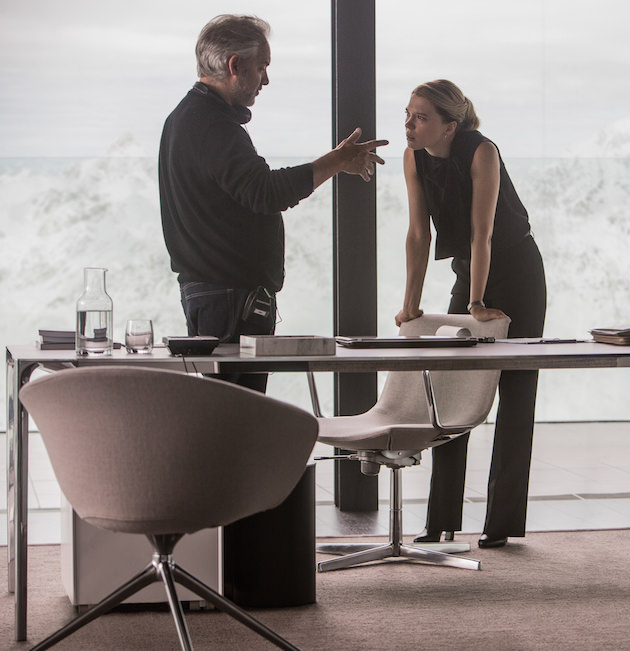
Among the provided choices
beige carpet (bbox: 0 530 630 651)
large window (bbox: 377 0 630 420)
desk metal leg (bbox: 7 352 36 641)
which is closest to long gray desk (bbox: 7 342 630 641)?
desk metal leg (bbox: 7 352 36 641)

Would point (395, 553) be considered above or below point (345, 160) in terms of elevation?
below

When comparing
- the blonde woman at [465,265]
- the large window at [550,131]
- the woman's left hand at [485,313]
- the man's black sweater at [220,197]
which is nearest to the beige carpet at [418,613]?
the blonde woman at [465,265]

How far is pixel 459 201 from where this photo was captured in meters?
3.42

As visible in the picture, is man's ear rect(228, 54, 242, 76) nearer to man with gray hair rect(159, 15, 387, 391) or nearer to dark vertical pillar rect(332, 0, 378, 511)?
man with gray hair rect(159, 15, 387, 391)

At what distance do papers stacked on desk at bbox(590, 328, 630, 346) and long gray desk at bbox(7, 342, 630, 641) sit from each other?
0.51 ft

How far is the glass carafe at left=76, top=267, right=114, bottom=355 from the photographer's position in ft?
8.11

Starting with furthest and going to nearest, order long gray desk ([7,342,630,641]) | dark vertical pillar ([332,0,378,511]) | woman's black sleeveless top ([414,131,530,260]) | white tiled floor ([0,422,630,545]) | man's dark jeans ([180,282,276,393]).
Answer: dark vertical pillar ([332,0,378,511])
white tiled floor ([0,422,630,545])
woman's black sleeveless top ([414,131,530,260])
man's dark jeans ([180,282,276,393])
long gray desk ([7,342,630,641])

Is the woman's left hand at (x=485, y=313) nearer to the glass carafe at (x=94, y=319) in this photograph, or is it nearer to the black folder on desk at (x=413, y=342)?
the black folder on desk at (x=413, y=342)

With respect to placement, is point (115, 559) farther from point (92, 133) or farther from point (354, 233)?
point (92, 133)

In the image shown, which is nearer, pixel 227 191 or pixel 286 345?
pixel 286 345

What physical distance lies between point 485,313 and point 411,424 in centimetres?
42

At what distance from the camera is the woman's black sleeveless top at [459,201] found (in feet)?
11.1

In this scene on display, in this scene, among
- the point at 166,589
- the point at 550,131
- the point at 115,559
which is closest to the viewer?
the point at 166,589

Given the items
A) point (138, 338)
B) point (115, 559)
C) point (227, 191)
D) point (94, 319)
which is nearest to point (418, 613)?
point (115, 559)
